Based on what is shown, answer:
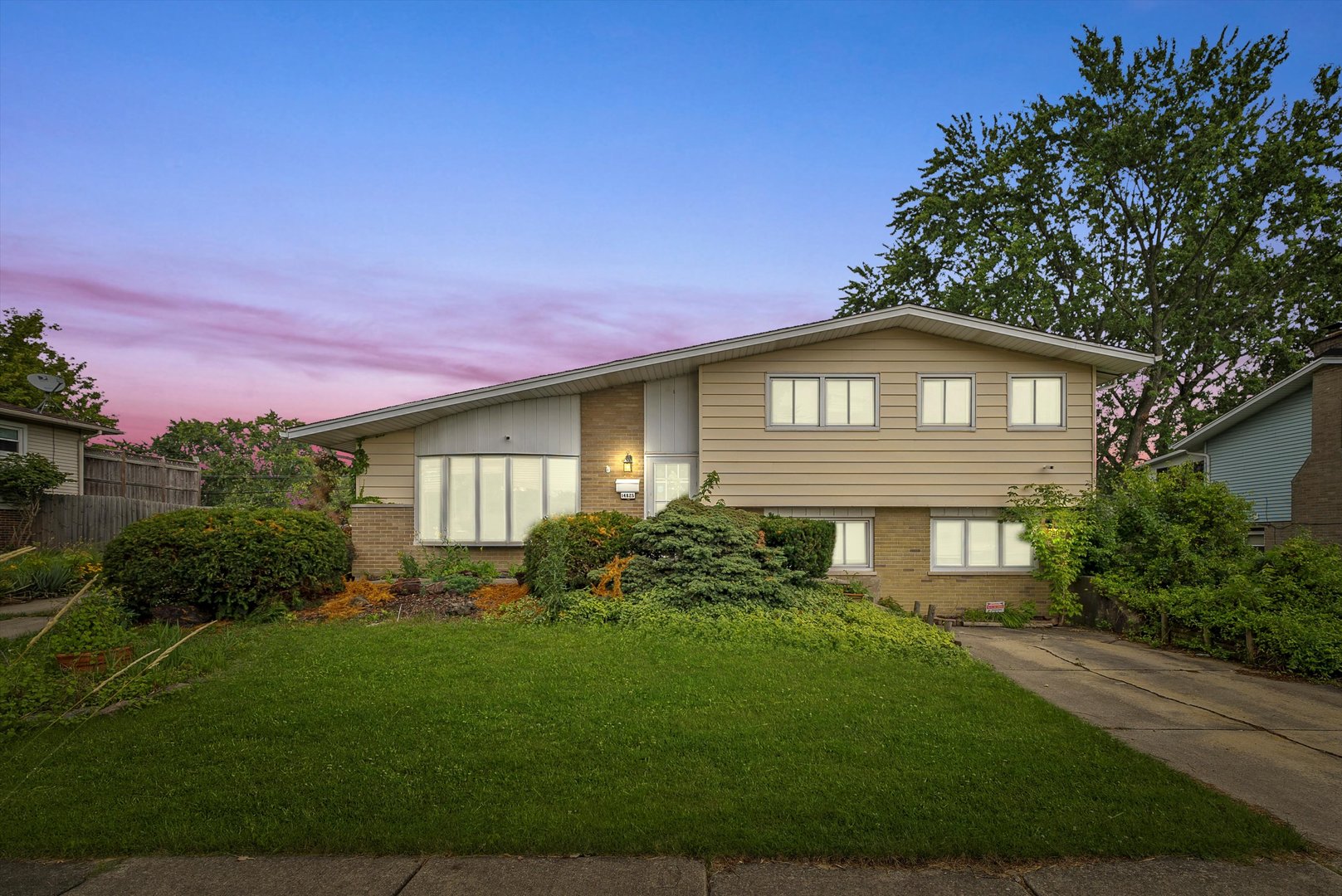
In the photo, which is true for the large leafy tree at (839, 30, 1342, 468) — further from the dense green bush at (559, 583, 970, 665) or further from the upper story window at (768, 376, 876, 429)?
the dense green bush at (559, 583, 970, 665)

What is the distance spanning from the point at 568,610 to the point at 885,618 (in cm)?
421

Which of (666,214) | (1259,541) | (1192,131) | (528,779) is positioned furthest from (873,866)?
(1192,131)

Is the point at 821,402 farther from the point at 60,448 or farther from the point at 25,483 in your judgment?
the point at 60,448

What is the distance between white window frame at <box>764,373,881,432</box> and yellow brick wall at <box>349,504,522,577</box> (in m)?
5.57

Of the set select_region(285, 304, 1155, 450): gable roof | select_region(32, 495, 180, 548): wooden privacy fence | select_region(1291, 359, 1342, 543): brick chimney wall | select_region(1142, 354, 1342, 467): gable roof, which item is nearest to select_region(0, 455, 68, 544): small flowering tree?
select_region(32, 495, 180, 548): wooden privacy fence

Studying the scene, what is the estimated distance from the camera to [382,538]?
14094mm

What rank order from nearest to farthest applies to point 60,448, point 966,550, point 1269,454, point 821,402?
point 821,402, point 966,550, point 1269,454, point 60,448

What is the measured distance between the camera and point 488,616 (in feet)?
33.2

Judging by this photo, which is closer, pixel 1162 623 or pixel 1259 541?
pixel 1162 623

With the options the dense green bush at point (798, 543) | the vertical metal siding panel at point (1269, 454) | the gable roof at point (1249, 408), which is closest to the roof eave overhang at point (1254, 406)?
the gable roof at point (1249, 408)

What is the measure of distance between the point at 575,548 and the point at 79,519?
55.3ft

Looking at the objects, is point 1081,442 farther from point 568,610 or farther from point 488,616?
point 488,616

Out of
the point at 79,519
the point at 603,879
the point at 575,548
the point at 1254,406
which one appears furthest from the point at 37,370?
the point at 1254,406

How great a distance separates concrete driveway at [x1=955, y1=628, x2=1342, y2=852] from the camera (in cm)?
477
